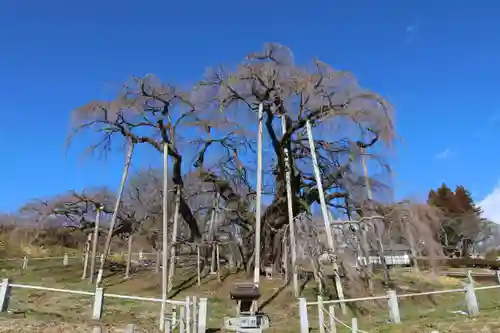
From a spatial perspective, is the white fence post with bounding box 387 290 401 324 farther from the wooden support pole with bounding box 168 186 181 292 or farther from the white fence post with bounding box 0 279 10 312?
the wooden support pole with bounding box 168 186 181 292

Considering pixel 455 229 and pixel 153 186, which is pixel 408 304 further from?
pixel 455 229

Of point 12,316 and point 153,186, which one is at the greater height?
point 153,186

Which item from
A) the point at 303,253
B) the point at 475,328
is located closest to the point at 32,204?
the point at 303,253

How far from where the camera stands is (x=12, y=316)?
30.4 ft

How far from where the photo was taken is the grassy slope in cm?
911

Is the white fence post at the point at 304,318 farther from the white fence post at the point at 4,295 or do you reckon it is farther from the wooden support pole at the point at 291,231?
the white fence post at the point at 4,295

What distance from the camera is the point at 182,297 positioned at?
1658cm

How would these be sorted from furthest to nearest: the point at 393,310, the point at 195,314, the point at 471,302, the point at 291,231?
the point at 291,231, the point at 471,302, the point at 393,310, the point at 195,314

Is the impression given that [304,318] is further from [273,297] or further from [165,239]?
[165,239]

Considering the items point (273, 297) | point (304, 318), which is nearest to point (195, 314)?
point (304, 318)

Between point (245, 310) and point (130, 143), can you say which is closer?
point (245, 310)

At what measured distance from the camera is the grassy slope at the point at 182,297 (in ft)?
29.9

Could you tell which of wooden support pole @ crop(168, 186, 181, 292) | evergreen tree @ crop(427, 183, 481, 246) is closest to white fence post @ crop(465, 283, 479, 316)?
wooden support pole @ crop(168, 186, 181, 292)

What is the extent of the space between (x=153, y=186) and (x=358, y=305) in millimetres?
18618
